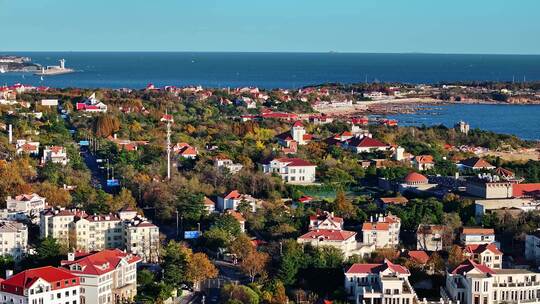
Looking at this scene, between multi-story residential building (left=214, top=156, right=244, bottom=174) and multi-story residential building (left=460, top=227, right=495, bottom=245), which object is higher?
multi-story residential building (left=214, top=156, right=244, bottom=174)

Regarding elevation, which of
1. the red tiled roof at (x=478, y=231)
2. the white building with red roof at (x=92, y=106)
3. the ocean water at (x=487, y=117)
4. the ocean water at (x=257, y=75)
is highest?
the white building with red roof at (x=92, y=106)

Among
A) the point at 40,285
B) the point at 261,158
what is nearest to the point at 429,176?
the point at 261,158

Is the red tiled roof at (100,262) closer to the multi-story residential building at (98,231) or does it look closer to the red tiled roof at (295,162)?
the multi-story residential building at (98,231)

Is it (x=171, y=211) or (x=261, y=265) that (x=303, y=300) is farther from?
(x=171, y=211)

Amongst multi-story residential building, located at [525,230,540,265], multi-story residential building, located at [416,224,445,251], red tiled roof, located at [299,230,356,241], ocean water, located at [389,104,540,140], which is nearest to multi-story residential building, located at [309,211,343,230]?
red tiled roof, located at [299,230,356,241]

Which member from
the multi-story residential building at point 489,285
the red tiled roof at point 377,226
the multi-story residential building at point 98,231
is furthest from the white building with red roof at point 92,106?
the multi-story residential building at point 489,285

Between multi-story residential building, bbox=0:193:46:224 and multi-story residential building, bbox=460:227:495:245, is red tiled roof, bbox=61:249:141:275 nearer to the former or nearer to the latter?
multi-story residential building, bbox=0:193:46:224

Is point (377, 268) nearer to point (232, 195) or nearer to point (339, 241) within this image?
point (339, 241)
